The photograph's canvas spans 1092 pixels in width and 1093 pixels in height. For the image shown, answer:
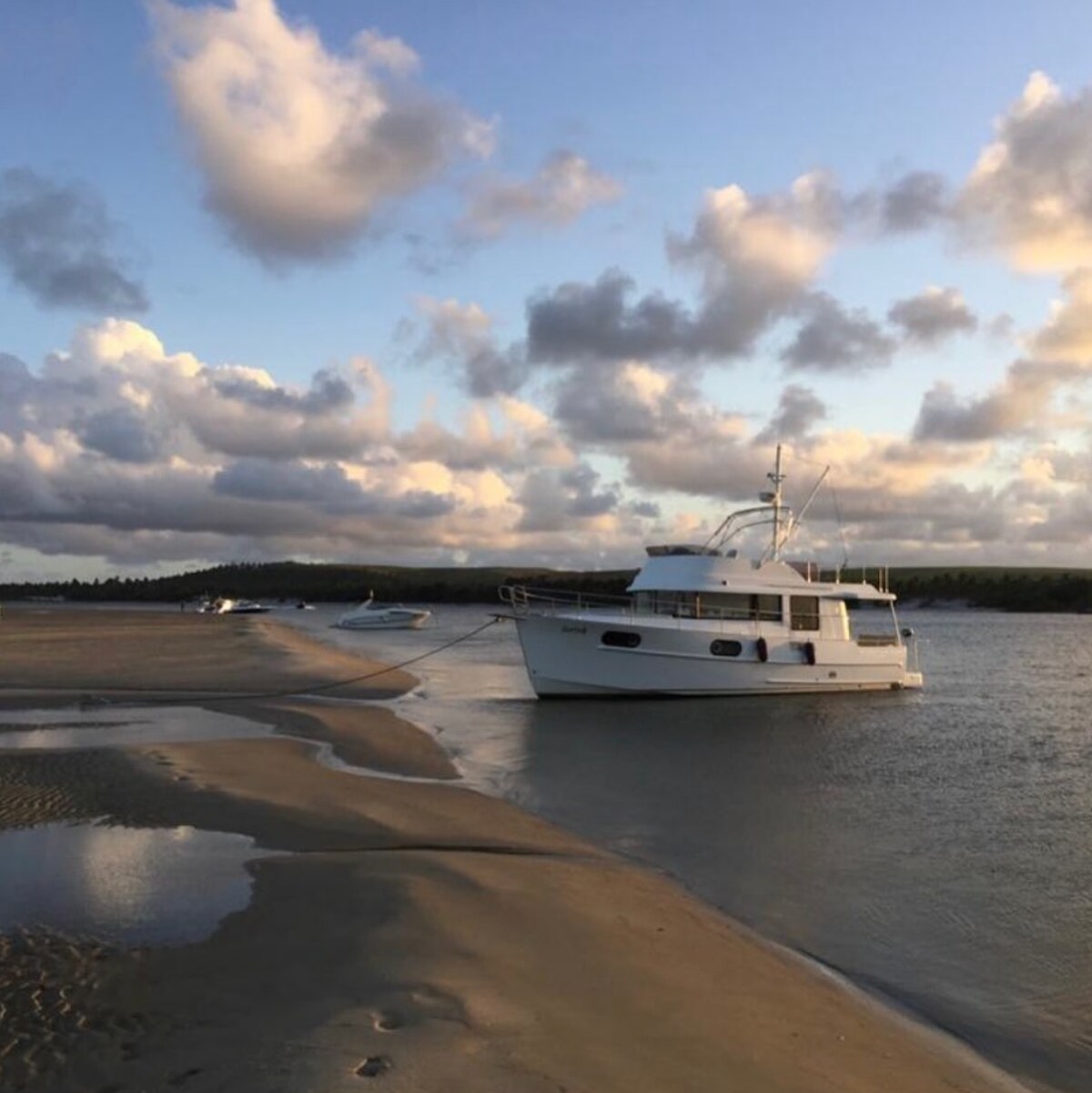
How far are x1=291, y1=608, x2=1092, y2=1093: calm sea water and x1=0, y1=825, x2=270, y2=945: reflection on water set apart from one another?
5.49m

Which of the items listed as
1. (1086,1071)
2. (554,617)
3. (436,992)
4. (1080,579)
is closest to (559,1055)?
(436,992)

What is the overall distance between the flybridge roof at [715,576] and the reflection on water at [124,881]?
74.0 feet

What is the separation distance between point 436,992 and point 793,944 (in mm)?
4656

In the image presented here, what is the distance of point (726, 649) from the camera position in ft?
109

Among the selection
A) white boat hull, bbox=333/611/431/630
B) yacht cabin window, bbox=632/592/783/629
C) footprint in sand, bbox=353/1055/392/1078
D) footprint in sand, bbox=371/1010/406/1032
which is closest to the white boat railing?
yacht cabin window, bbox=632/592/783/629

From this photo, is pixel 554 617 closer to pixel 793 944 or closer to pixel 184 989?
pixel 793 944

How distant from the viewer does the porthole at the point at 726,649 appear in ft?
108

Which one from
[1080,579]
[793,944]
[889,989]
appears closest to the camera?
[889,989]

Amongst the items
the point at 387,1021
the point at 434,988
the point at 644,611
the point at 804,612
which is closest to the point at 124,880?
the point at 434,988

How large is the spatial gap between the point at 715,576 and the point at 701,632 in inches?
73.6

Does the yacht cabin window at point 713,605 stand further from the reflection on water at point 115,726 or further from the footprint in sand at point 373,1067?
the footprint in sand at point 373,1067

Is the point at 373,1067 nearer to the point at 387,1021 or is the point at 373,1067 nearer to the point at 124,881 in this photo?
the point at 387,1021

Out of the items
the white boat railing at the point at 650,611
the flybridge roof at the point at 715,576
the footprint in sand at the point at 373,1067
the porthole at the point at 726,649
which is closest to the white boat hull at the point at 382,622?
the white boat railing at the point at 650,611

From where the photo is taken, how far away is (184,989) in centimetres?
720
